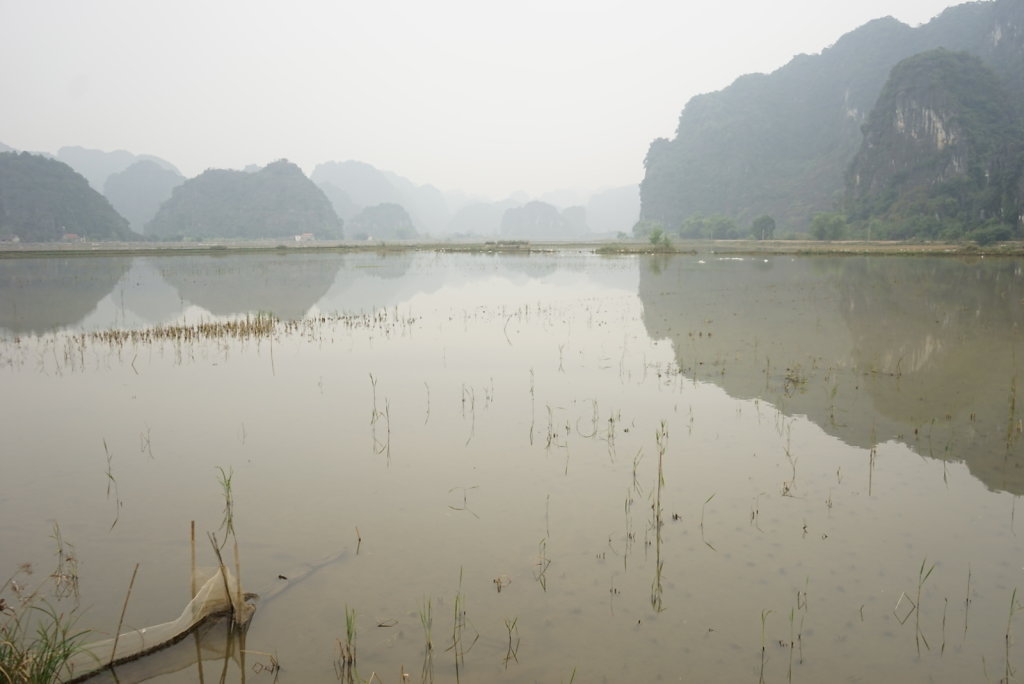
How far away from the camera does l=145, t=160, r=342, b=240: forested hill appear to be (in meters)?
157

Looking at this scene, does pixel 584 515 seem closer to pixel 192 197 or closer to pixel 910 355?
pixel 910 355

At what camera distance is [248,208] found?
16288 centimetres

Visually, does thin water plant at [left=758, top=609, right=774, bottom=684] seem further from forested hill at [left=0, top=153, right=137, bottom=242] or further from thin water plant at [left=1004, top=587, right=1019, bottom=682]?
forested hill at [left=0, top=153, right=137, bottom=242]

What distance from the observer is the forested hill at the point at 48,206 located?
348 feet

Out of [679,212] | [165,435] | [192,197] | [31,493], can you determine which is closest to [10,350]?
[165,435]

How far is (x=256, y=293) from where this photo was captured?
24.8 m

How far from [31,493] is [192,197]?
18314 cm

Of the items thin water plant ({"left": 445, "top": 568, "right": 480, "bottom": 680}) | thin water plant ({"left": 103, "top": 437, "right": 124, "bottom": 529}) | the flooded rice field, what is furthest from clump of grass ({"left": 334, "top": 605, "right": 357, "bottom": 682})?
thin water plant ({"left": 103, "top": 437, "right": 124, "bottom": 529})

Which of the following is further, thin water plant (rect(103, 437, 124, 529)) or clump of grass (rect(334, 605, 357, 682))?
thin water plant (rect(103, 437, 124, 529))

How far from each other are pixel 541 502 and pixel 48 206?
138 metres

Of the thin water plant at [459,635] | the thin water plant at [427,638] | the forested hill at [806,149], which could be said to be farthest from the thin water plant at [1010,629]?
the forested hill at [806,149]

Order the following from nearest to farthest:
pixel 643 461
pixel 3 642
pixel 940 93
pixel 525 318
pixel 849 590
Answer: pixel 3 642 → pixel 849 590 → pixel 643 461 → pixel 525 318 → pixel 940 93

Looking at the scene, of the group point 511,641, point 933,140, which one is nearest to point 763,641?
point 511,641

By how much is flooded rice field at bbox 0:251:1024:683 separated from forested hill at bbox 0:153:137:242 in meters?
122
